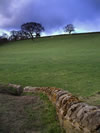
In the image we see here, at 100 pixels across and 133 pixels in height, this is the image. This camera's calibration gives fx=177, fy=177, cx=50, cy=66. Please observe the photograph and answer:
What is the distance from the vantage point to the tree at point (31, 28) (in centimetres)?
5466

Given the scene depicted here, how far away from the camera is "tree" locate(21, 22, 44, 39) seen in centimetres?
5466

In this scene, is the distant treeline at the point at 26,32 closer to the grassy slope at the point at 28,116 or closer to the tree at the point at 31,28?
the tree at the point at 31,28

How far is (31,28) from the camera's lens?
180ft

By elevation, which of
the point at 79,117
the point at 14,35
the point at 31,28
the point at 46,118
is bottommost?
the point at 46,118

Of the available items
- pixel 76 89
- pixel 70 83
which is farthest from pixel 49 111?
pixel 70 83

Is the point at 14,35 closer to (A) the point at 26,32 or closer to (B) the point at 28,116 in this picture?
(A) the point at 26,32

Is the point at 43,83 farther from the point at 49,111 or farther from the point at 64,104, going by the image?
the point at 64,104

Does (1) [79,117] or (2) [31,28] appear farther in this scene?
(2) [31,28]

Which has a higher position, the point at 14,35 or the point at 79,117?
the point at 14,35

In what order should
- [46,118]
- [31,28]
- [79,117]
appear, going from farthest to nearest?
1. [31,28]
2. [46,118]
3. [79,117]

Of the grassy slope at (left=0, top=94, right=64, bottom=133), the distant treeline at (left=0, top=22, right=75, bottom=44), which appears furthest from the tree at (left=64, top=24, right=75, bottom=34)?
the grassy slope at (left=0, top=94, right=64, bottom=133)

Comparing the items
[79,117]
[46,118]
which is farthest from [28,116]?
[79,117]

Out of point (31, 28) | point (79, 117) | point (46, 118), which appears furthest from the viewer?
point (31, 28)

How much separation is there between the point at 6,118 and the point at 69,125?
1724 millimetres
